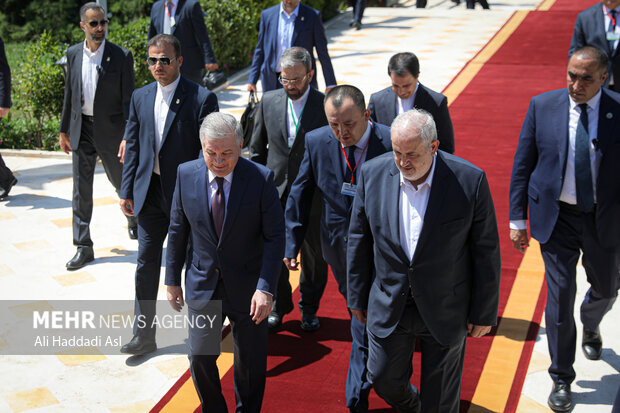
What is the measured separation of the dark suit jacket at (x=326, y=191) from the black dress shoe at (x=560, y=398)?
158 cm

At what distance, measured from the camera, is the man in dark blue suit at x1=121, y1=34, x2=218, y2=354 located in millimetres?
5867

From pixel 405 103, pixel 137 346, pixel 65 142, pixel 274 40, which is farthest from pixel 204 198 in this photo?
pixel 274 40

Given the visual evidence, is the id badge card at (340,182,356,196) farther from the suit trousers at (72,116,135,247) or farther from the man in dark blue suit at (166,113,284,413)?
the suit trousers at (72,116,135,247)

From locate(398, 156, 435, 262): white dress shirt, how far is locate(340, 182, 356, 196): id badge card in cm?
92

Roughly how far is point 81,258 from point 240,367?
10.8 ft

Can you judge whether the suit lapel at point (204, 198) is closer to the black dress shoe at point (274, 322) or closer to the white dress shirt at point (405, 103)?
the black dress shoe at point (274, 322)

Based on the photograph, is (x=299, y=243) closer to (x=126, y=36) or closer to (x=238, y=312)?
(x=238, y=312)

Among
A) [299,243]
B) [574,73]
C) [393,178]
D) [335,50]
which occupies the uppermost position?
[574,73]

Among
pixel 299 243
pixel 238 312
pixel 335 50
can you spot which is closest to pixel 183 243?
pixel 238 312

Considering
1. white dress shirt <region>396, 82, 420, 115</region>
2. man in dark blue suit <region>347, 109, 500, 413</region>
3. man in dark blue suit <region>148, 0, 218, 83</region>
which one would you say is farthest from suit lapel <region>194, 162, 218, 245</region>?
man in dark blue suit <region>148, 0, 218, 83</region>

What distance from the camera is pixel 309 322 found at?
251 inches

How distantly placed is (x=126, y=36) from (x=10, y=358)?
26.1 ft

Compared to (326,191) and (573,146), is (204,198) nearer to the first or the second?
(326,191)

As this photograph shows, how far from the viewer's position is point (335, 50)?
1808 centimetres
